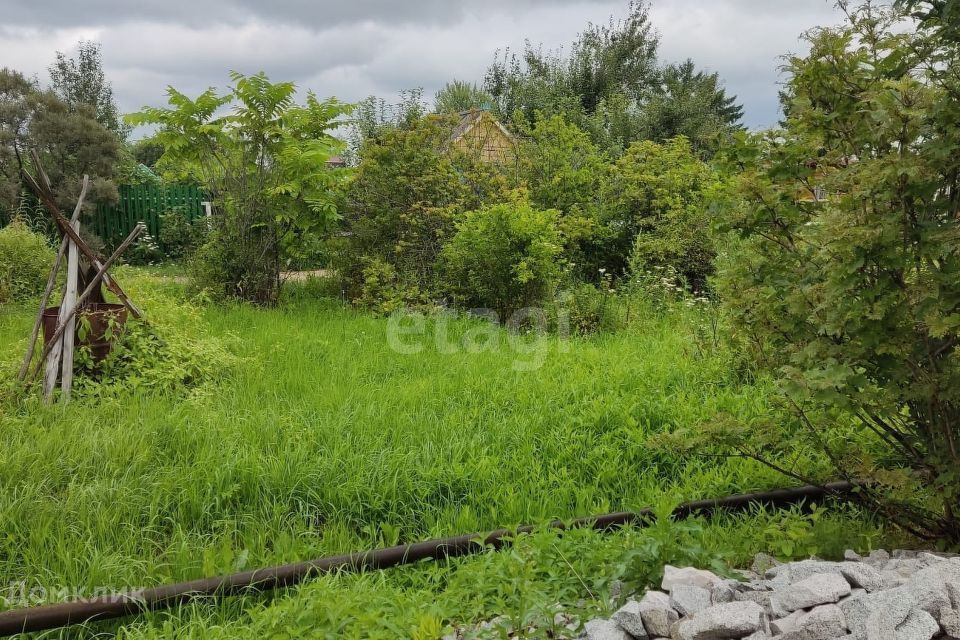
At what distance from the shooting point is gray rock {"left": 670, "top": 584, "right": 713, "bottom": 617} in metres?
2.39

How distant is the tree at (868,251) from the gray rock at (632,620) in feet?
3.57

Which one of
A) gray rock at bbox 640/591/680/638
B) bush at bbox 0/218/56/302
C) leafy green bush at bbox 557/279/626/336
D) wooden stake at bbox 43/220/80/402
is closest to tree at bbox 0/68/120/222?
bush at bbox 0/218/56/302

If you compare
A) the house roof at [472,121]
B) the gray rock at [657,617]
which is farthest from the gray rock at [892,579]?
the house roof at [472,121]

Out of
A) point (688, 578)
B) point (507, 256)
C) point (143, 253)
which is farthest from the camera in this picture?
point (143, 253)

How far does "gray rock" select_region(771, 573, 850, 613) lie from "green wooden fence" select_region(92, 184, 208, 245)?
56.7 ft

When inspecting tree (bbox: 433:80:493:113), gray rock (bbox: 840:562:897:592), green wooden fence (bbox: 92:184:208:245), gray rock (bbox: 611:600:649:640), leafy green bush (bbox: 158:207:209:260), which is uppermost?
tree (bbox: 433:80:493:113)

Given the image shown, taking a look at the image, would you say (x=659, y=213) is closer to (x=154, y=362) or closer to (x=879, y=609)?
(x=154, y=362)

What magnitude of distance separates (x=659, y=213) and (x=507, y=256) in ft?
11.8

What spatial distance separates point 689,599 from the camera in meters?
2.43

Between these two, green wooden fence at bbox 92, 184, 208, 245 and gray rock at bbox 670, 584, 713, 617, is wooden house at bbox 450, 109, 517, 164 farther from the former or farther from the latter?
gray rock at bbox 670, 584, 713, 617

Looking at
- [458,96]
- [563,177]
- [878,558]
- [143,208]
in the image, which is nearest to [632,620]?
[878,558]

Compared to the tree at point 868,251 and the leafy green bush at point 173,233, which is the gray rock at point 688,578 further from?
the leafy green bush at point 173,233

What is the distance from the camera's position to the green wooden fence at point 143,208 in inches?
663

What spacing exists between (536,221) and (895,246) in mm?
5772
